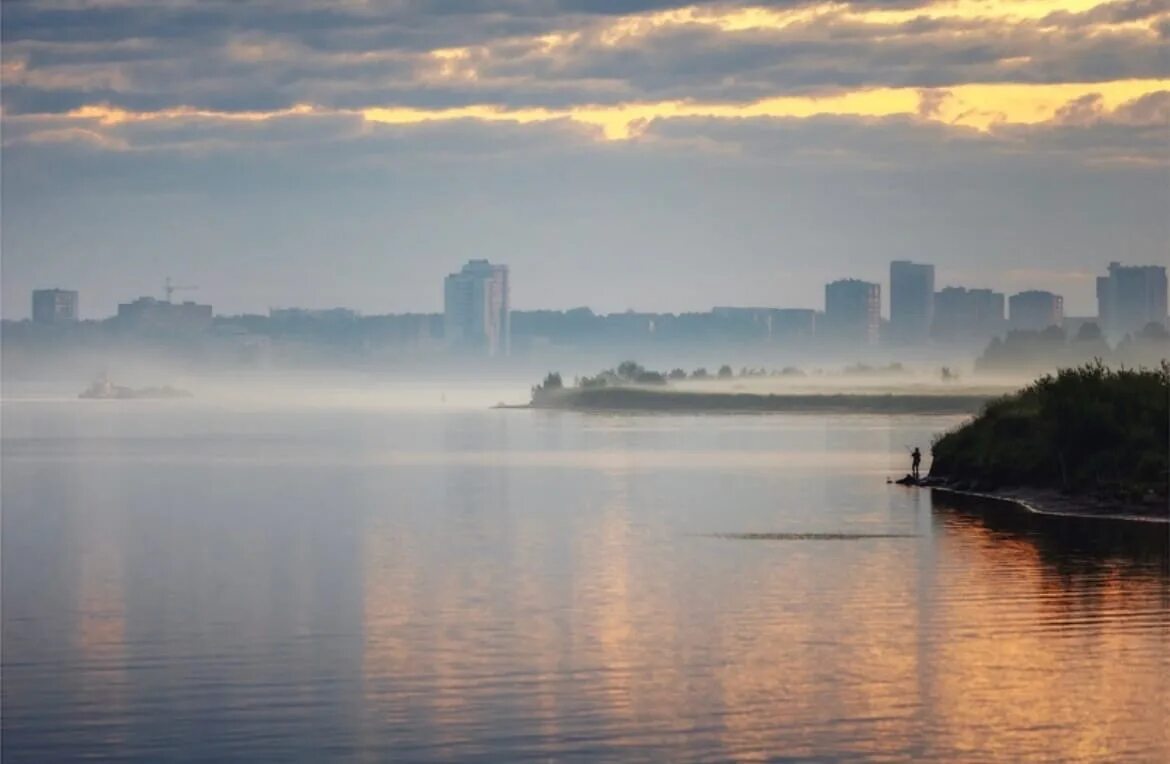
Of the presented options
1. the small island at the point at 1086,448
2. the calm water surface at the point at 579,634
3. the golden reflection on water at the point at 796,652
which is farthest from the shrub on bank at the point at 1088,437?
the golden reflection on water at the point at 796,652

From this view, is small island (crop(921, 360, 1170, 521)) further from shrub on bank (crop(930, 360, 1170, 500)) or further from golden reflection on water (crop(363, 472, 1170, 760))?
golden reflection on water (crop(363, 472, 1170, 760))

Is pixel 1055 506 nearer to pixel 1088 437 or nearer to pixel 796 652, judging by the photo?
pixel 1088 437

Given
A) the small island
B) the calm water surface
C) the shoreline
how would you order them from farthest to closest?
1. the small island
2. the shoreline
3. the calm water surface

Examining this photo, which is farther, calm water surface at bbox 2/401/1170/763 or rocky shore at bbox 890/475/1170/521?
rocky shore at bbox 890/475/1170/521

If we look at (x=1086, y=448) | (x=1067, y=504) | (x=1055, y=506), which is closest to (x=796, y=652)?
(x=1055, y=506)

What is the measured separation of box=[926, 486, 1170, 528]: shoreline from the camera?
2849 inches

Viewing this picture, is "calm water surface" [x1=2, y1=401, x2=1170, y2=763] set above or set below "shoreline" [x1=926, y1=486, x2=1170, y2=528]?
below

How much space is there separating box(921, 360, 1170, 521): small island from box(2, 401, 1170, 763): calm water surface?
519 cm

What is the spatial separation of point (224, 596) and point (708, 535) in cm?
2346

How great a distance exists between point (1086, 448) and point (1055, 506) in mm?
3143

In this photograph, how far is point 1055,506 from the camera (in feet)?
261

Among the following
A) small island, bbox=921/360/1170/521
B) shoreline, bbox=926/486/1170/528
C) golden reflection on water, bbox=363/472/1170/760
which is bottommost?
golden reflection on water, bbox=363/472/1170/760

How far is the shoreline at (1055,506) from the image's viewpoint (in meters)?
72.4

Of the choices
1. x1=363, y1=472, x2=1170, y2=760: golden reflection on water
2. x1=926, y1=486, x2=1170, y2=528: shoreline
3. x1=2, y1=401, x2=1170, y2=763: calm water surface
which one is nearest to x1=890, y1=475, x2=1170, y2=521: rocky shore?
x1=926, y1=486, x2=1170, y2=528: shoreline
